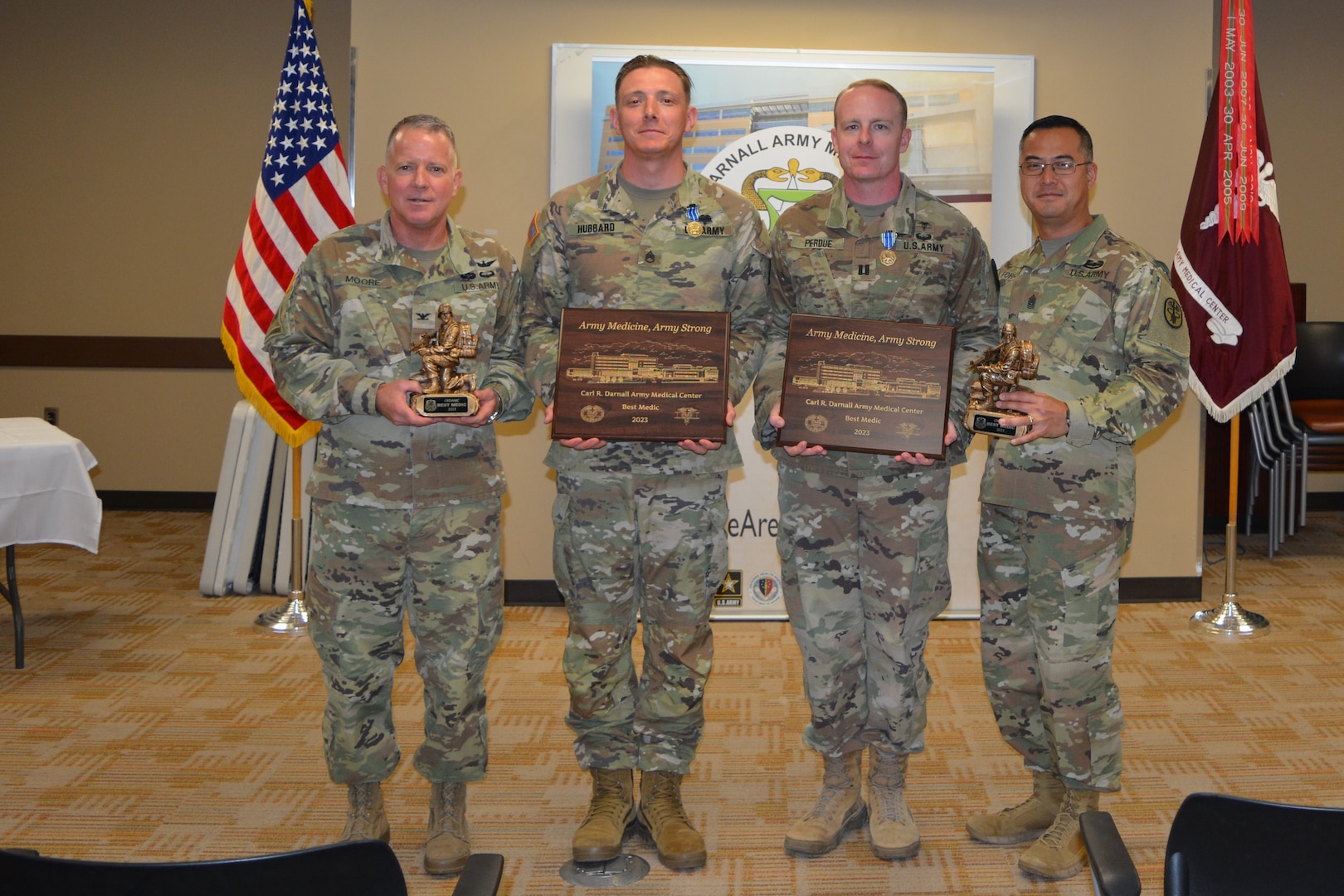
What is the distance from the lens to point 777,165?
15.6 ft

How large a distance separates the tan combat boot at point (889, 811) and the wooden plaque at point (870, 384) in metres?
0.79

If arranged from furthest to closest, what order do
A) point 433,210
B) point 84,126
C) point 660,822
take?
A: point 84,126, point 660,822, point 433,210

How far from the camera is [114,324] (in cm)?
718

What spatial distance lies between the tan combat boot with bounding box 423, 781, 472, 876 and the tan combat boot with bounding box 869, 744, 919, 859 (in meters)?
0.99

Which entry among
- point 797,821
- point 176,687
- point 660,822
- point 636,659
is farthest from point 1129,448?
point 176,687

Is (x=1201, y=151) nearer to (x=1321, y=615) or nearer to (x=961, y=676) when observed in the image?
(x=1321, y=615)

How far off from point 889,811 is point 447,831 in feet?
3.55

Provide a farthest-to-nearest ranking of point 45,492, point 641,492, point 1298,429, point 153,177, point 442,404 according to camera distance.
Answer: point 153,177
point 1298,429
point 45,492
point 641,492
point 442,404

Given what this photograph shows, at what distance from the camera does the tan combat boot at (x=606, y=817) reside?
8.48 feet

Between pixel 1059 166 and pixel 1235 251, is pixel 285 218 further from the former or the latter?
pixel 1235 251

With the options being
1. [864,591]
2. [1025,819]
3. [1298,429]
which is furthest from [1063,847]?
[1298,429]

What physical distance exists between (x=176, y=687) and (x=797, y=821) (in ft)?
7.74

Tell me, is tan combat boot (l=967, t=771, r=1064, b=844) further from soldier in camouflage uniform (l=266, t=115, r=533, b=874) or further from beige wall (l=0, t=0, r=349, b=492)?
beige wall (l=0, t=0, r=349, b=492)

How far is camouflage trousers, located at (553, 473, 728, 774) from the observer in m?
2.61
